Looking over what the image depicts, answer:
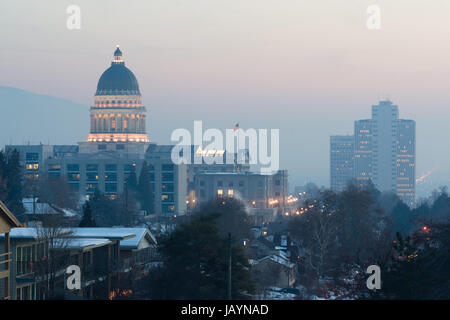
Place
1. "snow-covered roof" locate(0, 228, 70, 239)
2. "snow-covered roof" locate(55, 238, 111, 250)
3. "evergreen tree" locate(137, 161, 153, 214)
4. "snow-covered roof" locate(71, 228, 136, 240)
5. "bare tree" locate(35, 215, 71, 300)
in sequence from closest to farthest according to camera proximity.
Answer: "bare tree" locate(35, 215, 71, 300) < "snow-covered roof" locate(0, 228, 70, 239) < "snow-covered roof" locate(55, 238, 111, 250) < "snow-covered roof" locate(71, 228, 136, 240) < "evergreen tree" locate(137, 161, 153, 214)

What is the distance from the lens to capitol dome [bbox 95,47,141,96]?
607 ft

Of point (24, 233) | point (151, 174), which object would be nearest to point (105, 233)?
point (24, 233)

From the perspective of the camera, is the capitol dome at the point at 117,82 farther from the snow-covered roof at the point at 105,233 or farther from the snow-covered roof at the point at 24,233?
the snow-covered roof at the point at 24,233

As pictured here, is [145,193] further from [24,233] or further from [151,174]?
[24,233]

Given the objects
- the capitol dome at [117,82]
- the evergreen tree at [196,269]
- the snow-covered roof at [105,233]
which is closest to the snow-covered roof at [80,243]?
the snow-covered roof at [105,233]

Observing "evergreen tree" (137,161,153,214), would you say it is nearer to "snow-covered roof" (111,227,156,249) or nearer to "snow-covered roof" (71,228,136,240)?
"snow-covered roof" (111,227,156,249)

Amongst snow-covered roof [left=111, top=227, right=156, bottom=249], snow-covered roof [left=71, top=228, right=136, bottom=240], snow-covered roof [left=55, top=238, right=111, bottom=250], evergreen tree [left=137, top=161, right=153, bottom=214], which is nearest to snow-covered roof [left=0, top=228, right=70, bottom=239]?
snow-covered roof [left=55, top=238, right=111, bottom=250]

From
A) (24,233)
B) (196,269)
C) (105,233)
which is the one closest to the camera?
(196,269)

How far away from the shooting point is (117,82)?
609ft

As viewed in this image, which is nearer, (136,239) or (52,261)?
(52,261)

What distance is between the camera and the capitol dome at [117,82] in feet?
607

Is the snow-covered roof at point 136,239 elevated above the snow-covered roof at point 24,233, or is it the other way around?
the snow-covered roof at point 24,233
